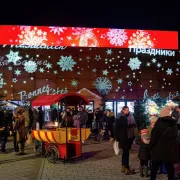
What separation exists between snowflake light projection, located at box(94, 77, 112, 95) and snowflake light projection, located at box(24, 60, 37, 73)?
511 cm

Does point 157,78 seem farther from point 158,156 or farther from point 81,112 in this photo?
point 158,156

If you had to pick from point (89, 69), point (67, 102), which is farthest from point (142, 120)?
point (89, 69)

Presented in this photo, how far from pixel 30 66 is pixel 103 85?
6.13 meters

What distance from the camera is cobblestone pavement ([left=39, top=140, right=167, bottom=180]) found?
26.3 ft

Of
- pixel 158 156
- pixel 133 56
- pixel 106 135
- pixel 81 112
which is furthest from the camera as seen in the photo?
pixel 133 56

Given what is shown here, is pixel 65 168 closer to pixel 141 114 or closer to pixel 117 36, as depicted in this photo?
pixel 141 114

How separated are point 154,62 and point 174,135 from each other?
23.5m

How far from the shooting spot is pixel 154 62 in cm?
2923

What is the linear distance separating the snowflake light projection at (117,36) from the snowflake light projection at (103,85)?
3.29m

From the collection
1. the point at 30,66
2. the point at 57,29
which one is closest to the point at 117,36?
the point at 57,29

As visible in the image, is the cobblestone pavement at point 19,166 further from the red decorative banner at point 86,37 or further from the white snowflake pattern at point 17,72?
the red decorative banner at point 86,37

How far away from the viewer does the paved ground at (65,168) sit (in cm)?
811

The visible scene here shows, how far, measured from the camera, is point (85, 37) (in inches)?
1123

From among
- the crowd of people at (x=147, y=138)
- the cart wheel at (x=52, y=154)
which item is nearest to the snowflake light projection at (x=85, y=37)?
the crowd of people at (x=147, y=138)
